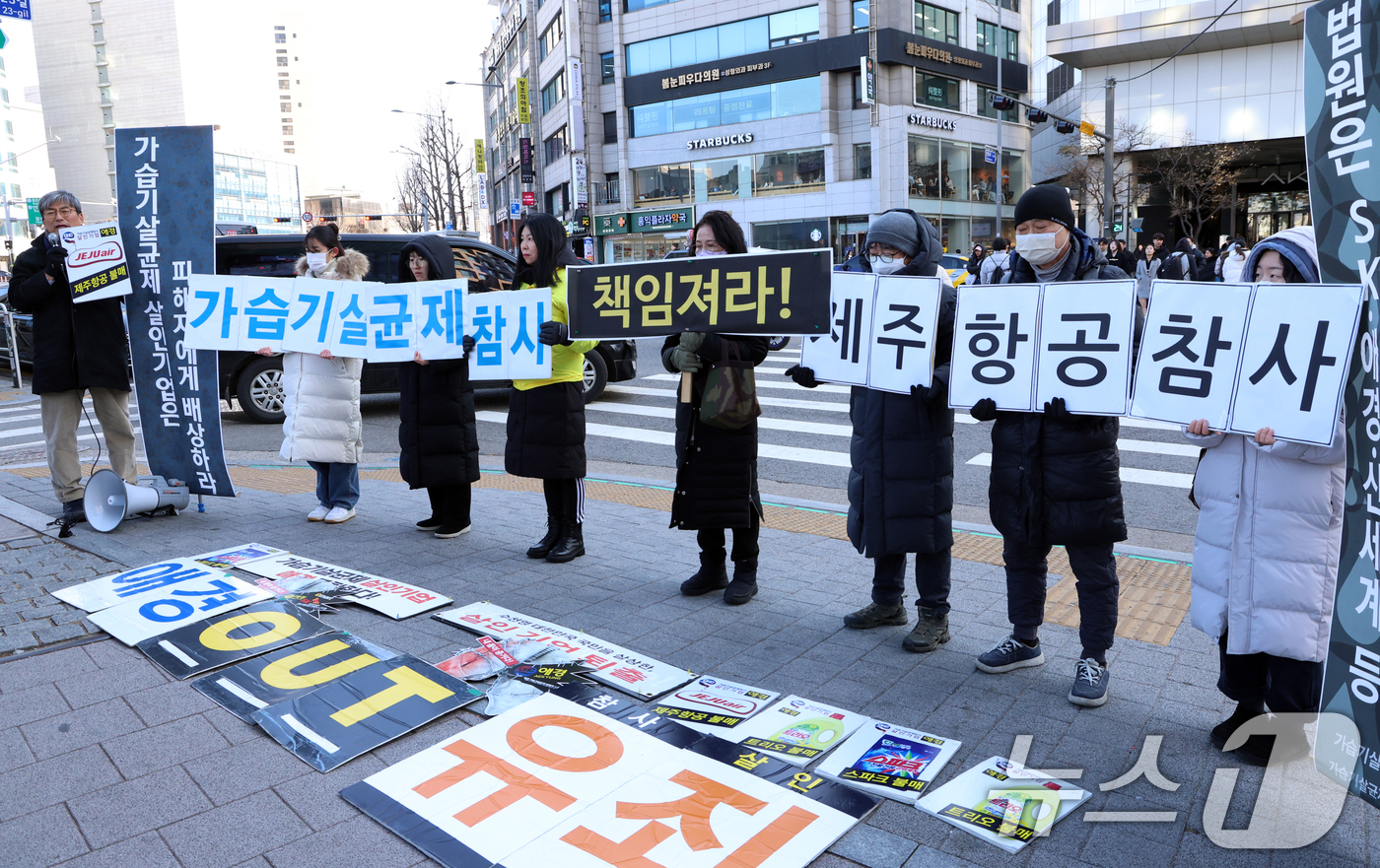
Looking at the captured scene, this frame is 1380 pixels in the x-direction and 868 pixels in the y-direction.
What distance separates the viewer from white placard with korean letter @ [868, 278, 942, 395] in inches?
155

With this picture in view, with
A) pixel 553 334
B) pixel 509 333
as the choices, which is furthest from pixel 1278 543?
pixel 509 333

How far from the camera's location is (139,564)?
5293mm

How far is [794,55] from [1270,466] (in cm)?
4011

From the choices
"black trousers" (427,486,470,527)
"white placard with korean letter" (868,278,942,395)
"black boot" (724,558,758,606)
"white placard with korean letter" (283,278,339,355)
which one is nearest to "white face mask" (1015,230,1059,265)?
"white placard with korean letter" (868,278,942,395)

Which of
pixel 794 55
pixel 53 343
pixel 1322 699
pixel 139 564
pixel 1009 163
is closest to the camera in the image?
pixel 1322 699

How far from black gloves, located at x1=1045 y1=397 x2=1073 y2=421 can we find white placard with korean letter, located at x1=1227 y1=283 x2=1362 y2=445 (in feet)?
1.87

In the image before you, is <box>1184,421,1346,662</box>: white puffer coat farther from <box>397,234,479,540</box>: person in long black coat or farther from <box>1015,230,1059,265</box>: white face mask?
<box>397,234,479,540</box>: person in long black coat

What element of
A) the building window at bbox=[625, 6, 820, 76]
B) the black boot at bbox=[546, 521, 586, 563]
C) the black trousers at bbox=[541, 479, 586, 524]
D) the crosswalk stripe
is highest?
the building window at bbox=[625, 6, 820, 76]

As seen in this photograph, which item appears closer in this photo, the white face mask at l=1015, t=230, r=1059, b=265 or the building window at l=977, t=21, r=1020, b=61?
the white face mask at l=1015, t=230, r=1059, b=265

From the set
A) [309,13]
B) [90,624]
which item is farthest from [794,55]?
[309,13]

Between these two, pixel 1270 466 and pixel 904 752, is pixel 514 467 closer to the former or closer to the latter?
pixel 904 752

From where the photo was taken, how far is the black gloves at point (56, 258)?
5.77m

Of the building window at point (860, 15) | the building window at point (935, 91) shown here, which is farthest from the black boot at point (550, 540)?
the building window at point (935, 91)

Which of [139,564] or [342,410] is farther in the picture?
[342,410]
